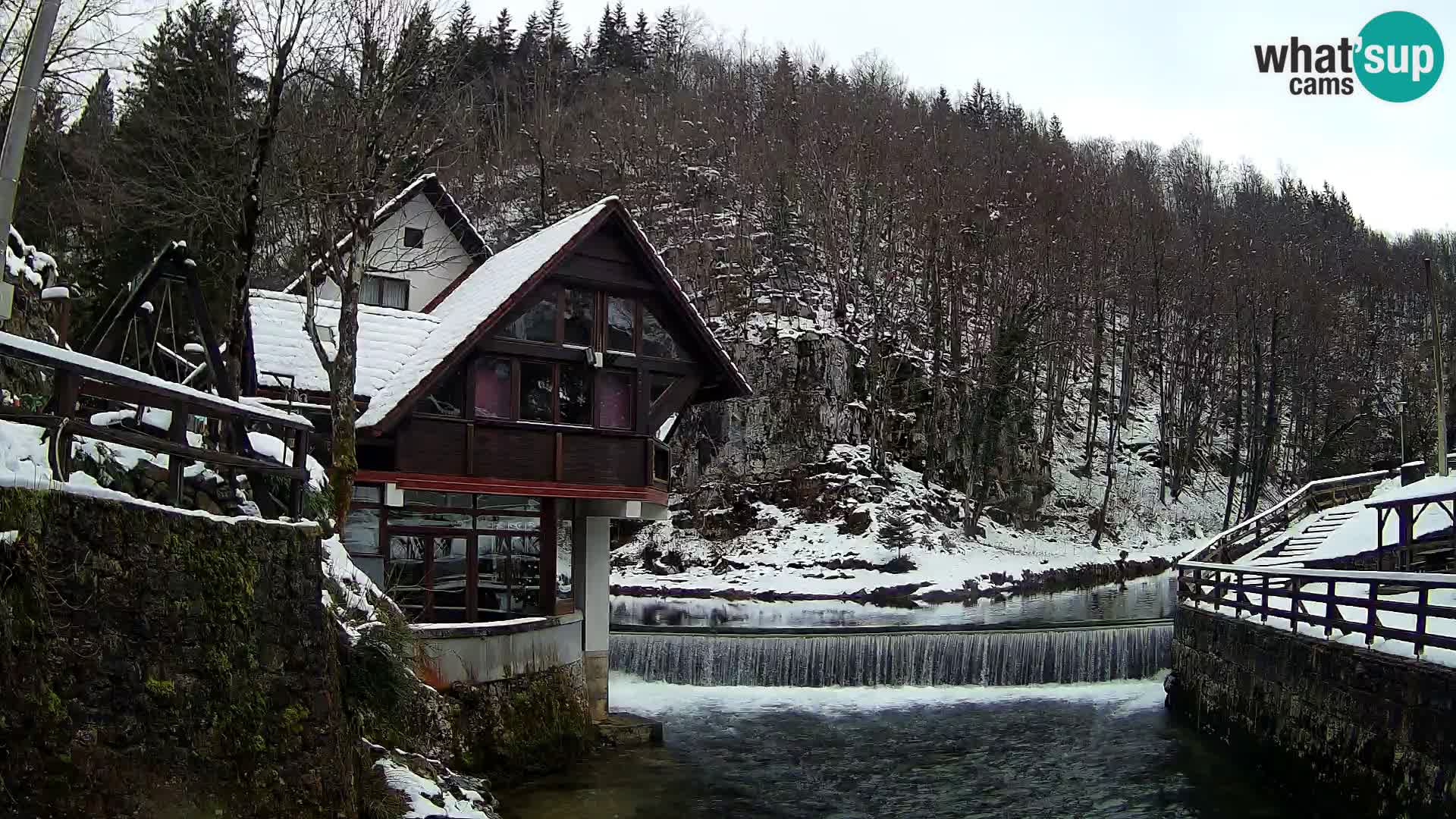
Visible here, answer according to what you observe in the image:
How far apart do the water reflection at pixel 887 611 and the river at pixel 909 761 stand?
8.91 metres

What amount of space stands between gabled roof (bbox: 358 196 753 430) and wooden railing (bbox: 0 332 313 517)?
26.9ft

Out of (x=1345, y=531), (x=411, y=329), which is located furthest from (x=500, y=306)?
(x=1345, y=531)

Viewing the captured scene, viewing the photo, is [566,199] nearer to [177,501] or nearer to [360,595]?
[360,595]

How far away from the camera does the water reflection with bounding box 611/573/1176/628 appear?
1399 inches

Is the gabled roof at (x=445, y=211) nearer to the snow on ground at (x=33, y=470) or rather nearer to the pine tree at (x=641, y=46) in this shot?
the snow on ground at (x=33, y=470)

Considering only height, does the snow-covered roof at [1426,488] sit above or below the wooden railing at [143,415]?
below

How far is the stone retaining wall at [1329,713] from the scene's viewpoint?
13.7m

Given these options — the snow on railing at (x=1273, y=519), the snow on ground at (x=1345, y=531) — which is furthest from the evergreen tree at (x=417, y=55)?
the snow on ground at (x=1345, y=531)

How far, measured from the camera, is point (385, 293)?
81.7 ft

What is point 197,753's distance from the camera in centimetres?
825

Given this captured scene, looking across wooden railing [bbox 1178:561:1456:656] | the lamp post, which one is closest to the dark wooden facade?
wooden railing [bbox 1178:561:1456:656]

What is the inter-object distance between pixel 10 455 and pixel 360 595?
558cm

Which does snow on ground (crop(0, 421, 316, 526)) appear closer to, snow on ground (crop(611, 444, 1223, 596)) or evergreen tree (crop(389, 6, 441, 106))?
evergreen tree (crop(389, 6, 441, 106))

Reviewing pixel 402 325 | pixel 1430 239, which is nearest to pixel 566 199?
pixel 402 325
